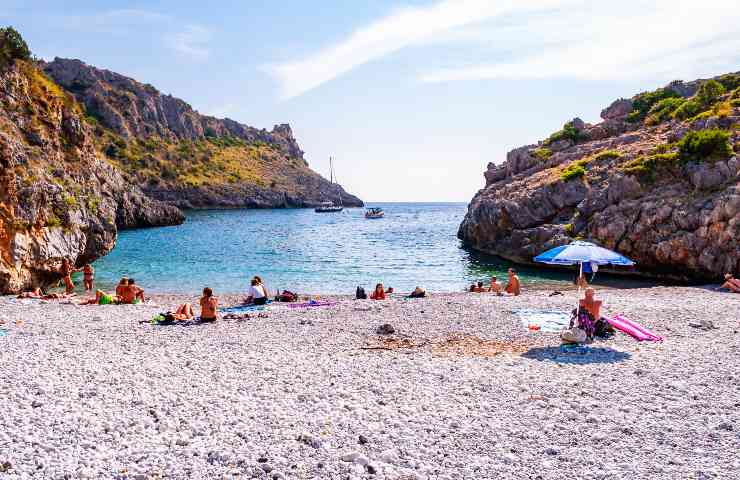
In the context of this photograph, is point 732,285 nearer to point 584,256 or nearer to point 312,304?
point 584,256

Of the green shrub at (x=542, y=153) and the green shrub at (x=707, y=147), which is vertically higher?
the green shrub at (x=542, y=153)

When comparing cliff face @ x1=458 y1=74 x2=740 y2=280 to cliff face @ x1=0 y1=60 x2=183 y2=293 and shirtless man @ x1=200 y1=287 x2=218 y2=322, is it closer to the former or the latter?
shirtless man @ x1=200 y1=287 x2=218 y2=322

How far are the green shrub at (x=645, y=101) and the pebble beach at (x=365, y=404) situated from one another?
46.8 meters

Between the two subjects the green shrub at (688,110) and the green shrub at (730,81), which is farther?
the green shrub at (730,81)

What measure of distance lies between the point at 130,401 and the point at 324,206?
155302mm

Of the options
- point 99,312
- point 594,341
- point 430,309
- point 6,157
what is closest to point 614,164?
point 430,309

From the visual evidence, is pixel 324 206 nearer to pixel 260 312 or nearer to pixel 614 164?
pixel 614 164

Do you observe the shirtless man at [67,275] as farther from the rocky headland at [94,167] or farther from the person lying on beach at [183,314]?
the person lying on beach at [183,314]

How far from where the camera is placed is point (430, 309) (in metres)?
20.3

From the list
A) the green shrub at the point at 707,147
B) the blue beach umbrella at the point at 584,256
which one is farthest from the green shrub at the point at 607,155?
the blue beach umbrella at the point at 584,256

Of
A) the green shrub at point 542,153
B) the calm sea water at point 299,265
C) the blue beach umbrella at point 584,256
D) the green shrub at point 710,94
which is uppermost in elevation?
the green shrub at point 710,94

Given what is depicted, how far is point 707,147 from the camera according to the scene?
115ft

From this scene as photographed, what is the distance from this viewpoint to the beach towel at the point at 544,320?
16.3 m

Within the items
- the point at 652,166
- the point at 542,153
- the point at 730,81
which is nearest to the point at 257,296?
the point at 652,166
